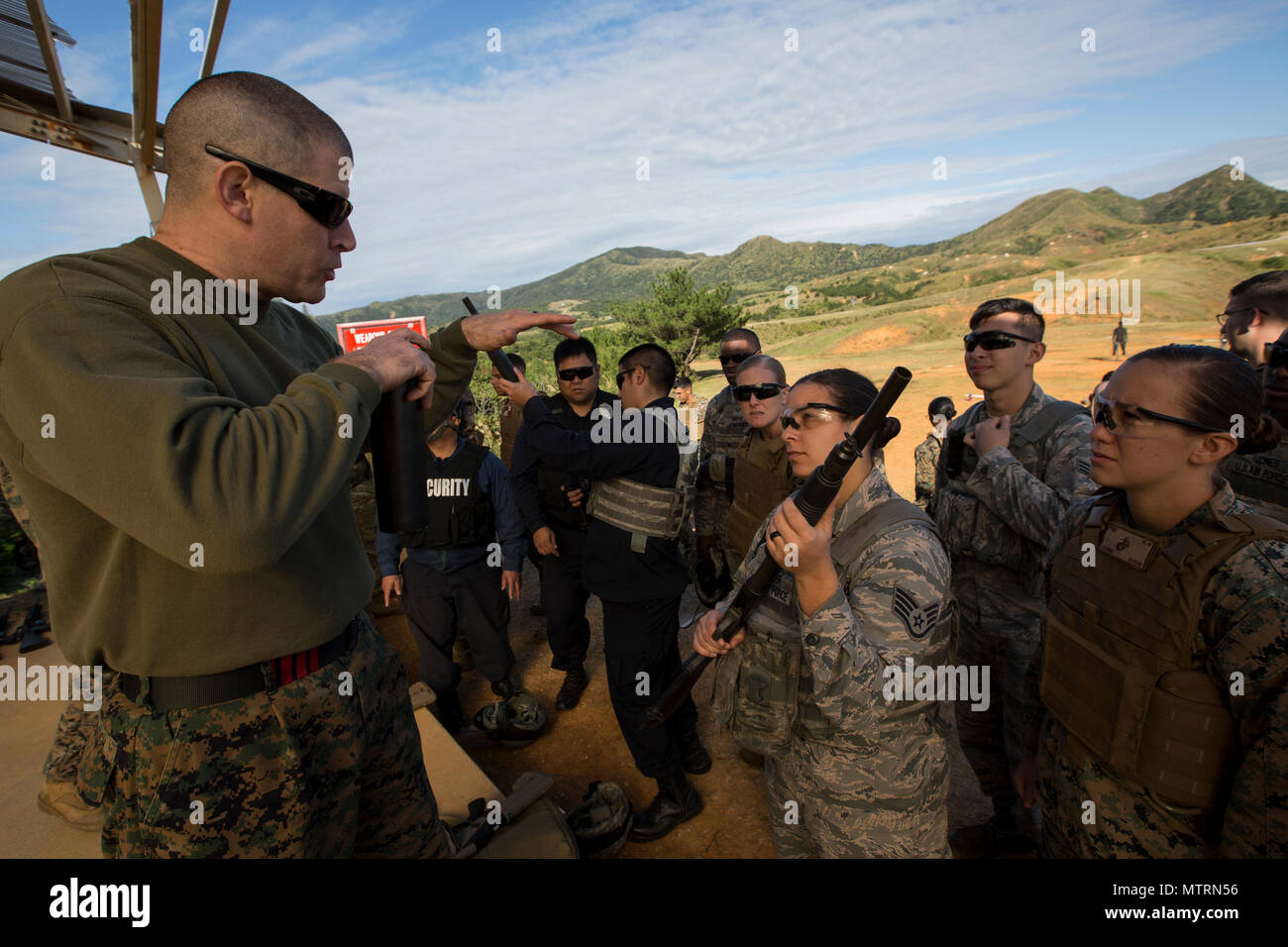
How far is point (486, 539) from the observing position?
4465mm

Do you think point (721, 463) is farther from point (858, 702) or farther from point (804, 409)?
point (858, 702)

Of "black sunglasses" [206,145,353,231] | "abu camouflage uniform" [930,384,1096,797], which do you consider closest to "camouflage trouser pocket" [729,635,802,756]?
"abu camouflage uniform" [930,384,1096,797]

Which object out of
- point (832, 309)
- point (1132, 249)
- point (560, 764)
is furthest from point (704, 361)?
point (1132, 249)

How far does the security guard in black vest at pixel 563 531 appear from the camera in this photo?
475cm

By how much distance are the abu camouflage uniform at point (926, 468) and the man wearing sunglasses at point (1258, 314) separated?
313cm

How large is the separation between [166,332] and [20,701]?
16.2 ft

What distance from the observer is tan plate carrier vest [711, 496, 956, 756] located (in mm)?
2145

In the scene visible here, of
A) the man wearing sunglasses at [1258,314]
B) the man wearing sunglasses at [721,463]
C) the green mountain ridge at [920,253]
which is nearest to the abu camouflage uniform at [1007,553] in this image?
the man wearing sunglasses at [1258,314]

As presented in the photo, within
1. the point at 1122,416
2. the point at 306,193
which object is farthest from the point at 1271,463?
the point at 306,193

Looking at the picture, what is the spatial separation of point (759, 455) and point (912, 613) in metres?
2.46

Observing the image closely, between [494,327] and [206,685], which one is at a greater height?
[494,327]

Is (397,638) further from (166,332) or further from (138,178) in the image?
(138,178)

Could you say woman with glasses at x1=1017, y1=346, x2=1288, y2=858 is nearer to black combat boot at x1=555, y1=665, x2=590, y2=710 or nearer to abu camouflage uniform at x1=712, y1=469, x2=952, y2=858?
abu camouflage uniform at x1=712, y1=469, x2=952, y2=858

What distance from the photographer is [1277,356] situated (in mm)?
2934
